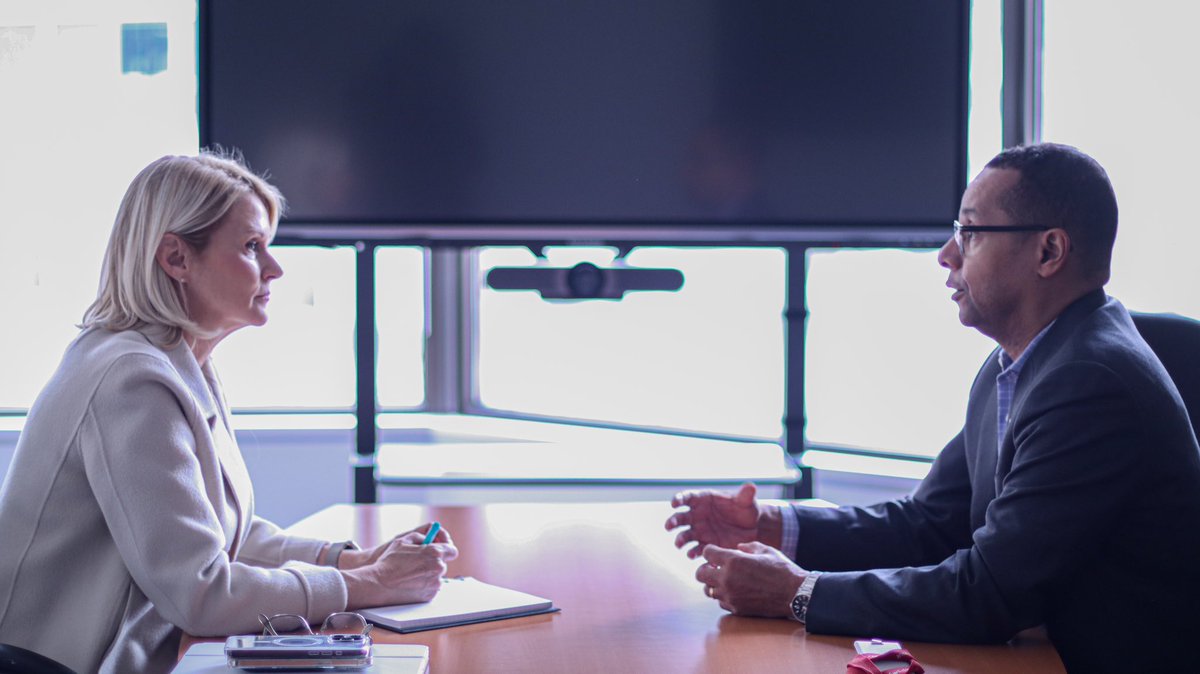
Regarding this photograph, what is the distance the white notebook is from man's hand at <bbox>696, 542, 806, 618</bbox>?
253mm

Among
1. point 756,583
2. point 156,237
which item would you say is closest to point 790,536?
point 756,583

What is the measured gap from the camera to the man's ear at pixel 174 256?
188 centimetres

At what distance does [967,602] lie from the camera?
1.54m

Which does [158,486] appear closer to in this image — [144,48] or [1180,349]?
[1180,349]

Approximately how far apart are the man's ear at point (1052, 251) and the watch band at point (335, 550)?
3.97 feet

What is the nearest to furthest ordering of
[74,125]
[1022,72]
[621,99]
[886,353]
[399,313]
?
[621,99] < [1022,72] < [886,353] < [74,125] < [399,313]

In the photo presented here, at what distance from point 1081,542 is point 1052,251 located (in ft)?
1.66

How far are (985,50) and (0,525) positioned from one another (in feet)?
9.71

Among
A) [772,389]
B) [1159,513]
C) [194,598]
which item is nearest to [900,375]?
[772,389]

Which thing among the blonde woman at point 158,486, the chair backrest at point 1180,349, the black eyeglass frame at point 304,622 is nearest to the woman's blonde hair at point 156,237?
the blonde woman at point 158,486

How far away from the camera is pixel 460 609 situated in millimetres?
1645

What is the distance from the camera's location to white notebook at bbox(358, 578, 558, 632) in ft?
5.21

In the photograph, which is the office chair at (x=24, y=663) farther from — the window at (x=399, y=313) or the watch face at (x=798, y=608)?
the window at (x=399, y=313)

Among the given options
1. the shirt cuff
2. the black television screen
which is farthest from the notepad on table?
the black television screen
